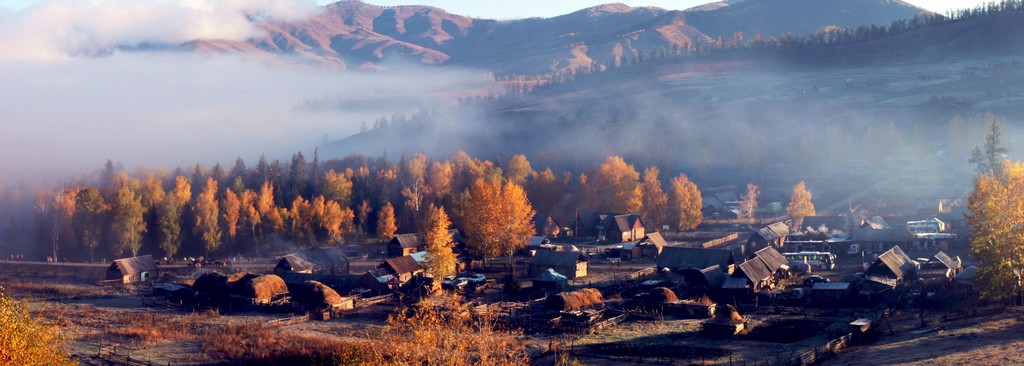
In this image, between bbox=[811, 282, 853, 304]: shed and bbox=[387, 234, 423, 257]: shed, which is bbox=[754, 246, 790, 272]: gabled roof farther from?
bbox=[387, 234, 423, 257]: shed

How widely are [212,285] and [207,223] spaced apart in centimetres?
2611

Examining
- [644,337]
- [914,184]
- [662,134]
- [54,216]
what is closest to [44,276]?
[54,216]

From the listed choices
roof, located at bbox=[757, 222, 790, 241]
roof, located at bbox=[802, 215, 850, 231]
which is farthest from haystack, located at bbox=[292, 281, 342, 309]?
roof, located at bbox=[802, 215, 850, 231]

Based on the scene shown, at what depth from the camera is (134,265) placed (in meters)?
57.2

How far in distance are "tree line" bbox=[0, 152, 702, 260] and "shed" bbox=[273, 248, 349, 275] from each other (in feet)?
21.7

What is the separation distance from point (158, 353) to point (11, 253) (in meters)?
48.6

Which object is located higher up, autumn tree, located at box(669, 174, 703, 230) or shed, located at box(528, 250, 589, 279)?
autumn tree, located at box(669, 174, 703, 230)

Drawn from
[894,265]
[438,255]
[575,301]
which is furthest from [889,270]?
[438,255]

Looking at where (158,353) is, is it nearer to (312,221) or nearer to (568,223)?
(312,221)

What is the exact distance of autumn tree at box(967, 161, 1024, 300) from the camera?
38.1 metres

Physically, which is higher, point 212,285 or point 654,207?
point 654,207

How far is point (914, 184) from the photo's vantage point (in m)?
94.1

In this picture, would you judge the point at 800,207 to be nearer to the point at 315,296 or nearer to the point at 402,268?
the point at 402,268

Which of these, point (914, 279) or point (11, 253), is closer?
point (914, 279)
